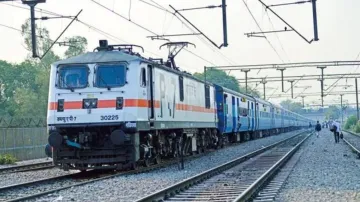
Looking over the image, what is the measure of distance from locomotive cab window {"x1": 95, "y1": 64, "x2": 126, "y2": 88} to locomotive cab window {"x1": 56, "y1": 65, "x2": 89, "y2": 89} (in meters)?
0.40

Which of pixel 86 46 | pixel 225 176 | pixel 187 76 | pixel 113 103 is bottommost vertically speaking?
pixel 225 176

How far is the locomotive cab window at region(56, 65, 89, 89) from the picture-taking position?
17609 millimetres

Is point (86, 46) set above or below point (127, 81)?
above

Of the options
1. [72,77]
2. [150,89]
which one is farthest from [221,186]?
[72,77]

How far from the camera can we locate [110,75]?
17.5 m

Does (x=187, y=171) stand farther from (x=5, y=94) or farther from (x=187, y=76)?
(x=5, y=94)

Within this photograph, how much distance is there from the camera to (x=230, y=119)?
119ft

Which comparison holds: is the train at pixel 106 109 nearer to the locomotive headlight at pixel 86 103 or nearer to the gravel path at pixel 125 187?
the locomotive headlight at pixel 86 103

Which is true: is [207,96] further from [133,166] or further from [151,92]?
[133,166]

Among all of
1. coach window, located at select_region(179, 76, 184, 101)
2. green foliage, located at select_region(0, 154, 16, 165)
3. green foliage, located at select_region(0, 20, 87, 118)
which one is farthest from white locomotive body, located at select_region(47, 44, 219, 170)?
green foliage, located at select_region(0, 20, 87, 118)

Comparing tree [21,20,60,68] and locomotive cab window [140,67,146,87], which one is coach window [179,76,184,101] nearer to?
locomotive cab window [140,67,146,87]

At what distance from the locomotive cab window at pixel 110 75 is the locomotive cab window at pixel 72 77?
0.40 metres

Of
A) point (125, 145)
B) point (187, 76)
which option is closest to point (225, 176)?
point (125, 145)

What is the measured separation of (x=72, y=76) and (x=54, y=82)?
0.58 metres
